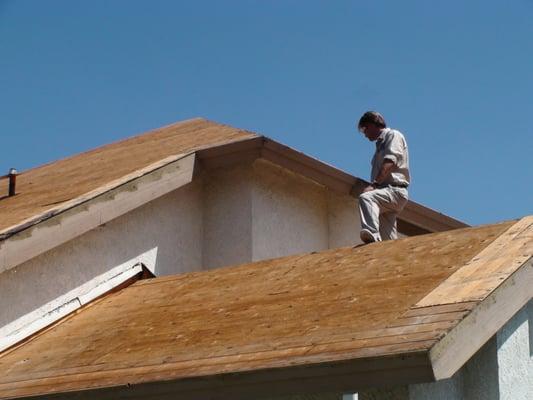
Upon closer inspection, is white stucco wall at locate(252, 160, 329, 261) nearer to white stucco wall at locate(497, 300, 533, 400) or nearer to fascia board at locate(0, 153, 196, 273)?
fascia board at locate(0, 153, 196, 273)

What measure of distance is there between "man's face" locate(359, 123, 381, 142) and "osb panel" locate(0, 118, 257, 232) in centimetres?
175

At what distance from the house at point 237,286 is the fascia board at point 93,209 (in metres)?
0.02

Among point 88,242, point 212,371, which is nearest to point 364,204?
point 88,242

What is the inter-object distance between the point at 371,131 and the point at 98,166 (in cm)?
381

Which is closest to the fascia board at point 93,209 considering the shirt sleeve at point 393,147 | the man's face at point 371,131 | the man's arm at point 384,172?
the man's face at point 371,131

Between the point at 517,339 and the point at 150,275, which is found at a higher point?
the point at 150,275

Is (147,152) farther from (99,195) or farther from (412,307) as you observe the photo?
(412,307)

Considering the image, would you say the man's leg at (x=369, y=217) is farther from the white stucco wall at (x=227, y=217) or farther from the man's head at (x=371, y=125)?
the white stucco wall at (x=227, y=217)

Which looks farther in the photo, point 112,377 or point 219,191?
point 219,191

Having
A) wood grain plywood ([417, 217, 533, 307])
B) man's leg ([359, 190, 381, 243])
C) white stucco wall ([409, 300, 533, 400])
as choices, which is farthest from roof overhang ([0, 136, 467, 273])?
white stucco wall ([409, 300, 533, 400])

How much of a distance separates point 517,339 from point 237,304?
87.6 inches

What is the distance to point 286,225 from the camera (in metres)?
13.3

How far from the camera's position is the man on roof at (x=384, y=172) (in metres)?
11.1

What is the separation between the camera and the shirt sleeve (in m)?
11.2
